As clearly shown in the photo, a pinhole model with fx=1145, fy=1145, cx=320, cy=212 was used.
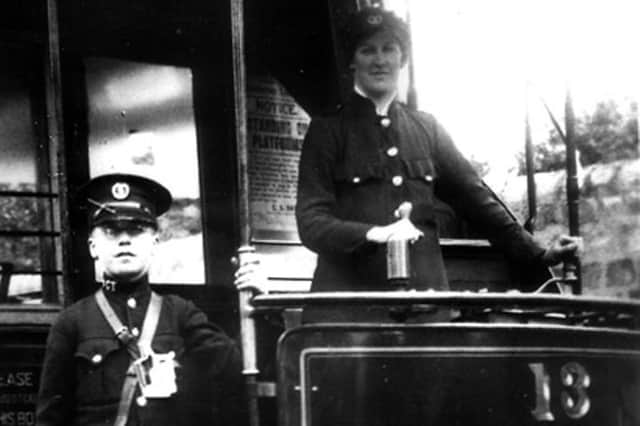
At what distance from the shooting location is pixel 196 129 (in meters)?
4.46

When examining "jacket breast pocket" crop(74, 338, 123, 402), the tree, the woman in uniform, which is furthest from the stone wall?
"jacket breast pocket" crop(74, 338, 123, 402)

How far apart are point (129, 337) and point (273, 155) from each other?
132 centimetres

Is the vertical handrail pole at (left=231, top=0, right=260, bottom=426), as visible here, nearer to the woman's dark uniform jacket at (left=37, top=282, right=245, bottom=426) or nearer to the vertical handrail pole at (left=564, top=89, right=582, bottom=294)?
the woman's dark uniform jacket at (left=37, top=282, right=245, bottom=426)

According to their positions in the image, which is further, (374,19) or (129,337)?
(374,19)

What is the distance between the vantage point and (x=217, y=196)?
14.5 feet

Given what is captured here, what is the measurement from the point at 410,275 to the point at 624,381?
781 millimetres

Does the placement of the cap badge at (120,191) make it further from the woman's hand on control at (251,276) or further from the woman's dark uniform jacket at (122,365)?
the woman's hand on control at (251,276)

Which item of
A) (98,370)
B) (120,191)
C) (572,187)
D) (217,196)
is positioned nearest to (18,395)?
(98,370)

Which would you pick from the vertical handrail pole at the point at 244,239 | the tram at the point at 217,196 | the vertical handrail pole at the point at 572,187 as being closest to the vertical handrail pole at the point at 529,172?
the tram at the point at 217,196

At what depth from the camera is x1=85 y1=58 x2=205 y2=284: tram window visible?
14.1ft

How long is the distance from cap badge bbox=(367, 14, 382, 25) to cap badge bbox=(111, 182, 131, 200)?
0.96 meters

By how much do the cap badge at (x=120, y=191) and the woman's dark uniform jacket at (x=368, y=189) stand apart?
0.53 m

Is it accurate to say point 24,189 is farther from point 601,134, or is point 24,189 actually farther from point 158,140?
point 601,134

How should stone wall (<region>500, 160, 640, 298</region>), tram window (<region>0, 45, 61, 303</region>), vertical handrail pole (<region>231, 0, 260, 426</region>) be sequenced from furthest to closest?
1. stone wall (<region>500, 160, 640, 298</region>)
2. tram window (<region>0, 45, 61, 303</region>)
3. vertical handrail pole (<region>231, 0, 260, 426</region>)
